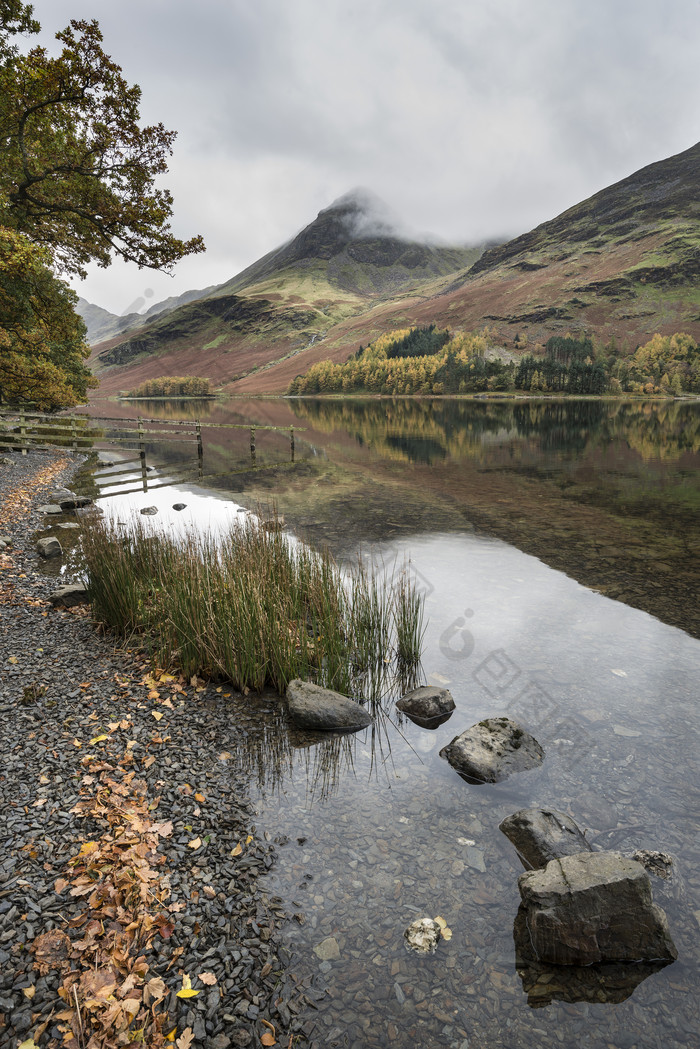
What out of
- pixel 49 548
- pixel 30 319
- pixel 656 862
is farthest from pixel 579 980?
pixel 30 319

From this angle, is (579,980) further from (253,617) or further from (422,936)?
(253,617)

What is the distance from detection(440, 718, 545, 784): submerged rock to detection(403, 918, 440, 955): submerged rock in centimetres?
168

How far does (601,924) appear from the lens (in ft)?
11.5

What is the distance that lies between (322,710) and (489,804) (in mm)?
2079

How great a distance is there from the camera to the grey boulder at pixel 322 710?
6.04m

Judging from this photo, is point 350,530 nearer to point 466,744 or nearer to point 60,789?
point 466,744

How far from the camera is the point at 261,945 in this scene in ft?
11.5

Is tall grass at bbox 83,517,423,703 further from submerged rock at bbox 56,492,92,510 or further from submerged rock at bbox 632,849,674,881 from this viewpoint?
submerged rock at bbox 56,492,92,510

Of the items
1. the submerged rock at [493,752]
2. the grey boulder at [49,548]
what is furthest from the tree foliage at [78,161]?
the submerged rock at [493,752]

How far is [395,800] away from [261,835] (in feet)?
4.37

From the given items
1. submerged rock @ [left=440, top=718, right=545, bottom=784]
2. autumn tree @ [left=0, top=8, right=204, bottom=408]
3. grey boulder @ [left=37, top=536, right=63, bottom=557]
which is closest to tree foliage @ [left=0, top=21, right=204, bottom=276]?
autumn tree @ [left=0, top=8, right=204, bottom=408]

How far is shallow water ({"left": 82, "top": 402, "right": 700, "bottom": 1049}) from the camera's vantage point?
326cm

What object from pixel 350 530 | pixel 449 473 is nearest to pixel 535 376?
pixel 449 473

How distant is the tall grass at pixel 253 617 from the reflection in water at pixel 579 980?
346 centimetres
